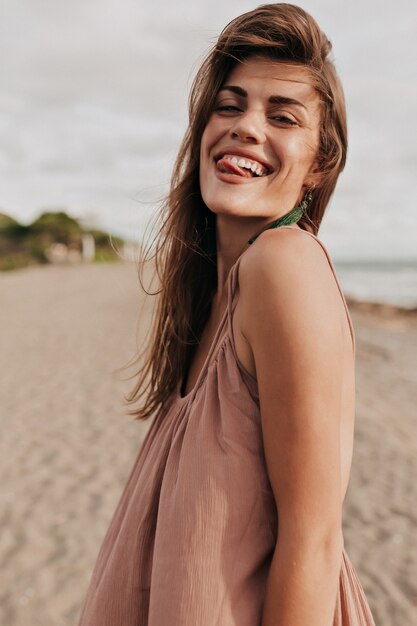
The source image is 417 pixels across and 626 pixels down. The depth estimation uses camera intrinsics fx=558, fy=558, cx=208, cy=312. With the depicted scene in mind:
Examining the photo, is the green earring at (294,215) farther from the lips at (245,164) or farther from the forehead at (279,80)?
the forehead at (279,80)

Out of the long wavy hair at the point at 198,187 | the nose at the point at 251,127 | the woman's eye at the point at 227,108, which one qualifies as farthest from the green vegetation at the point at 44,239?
the nose at the point at 251,127

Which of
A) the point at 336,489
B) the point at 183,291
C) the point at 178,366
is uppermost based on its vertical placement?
the point at 183,291

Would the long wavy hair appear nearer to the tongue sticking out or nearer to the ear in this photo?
the ear

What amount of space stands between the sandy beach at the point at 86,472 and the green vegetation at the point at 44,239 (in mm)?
33127

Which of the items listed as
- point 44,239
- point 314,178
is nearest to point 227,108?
point 314,178

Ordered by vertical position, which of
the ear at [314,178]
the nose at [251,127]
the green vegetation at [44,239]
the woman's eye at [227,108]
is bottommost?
the ear at [314,178]

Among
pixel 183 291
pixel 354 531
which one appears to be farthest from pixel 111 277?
pixel 183 291

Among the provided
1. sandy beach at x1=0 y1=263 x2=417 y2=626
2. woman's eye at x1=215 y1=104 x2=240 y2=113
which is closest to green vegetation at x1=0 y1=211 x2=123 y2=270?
sandy beach at x1=0 y1=263 x2=417 y2=626

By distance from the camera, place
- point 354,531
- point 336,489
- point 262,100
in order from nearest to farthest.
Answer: point 336,489
point 262,100
point 354,531

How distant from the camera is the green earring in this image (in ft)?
4.13

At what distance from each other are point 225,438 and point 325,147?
73cm

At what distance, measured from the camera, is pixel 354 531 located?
4832 millimetres

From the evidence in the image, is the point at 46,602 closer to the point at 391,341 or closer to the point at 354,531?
the point at 354,531

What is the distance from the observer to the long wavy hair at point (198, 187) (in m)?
1.27
